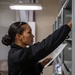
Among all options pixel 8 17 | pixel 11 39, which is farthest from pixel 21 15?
pixel 11 39

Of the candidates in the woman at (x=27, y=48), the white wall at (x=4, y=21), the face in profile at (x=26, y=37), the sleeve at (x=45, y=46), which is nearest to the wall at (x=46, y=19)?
the white wall at (x=4, y=21)

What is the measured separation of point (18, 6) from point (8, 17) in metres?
1.99

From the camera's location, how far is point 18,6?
2873mm

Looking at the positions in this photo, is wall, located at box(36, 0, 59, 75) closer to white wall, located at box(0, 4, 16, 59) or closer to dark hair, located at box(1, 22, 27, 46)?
white wall, located at box(0, 4, 16, 59)

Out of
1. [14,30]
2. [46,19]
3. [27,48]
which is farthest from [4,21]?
[27,48]

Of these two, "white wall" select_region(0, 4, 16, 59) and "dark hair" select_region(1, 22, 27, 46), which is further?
"white wall" select_region(0, 4, 16, 59)

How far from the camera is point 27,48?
4.30 feet

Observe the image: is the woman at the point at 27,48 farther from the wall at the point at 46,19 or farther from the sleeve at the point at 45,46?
the wall at the point at 46,19

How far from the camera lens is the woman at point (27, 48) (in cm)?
119

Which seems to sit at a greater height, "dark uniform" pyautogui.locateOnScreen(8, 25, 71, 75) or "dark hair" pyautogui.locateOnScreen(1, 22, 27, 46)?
"dark hair" pyautogui.locateOnScreen(1, 22, 27, 46)

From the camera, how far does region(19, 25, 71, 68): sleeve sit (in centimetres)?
118

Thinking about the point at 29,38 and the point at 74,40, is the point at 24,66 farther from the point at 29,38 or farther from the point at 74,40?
the point at 74,40

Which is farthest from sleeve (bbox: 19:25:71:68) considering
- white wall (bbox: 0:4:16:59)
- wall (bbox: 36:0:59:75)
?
white wall (bbox: 0:4:16:59)

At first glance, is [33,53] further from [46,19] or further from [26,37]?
[46,19]
